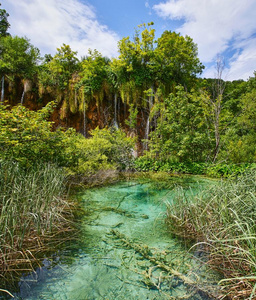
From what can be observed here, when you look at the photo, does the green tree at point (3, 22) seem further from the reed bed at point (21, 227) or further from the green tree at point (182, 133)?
the reed bed at point (21, 227)

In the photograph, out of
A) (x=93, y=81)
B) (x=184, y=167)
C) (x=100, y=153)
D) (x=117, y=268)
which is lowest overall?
(x=117, y=268)

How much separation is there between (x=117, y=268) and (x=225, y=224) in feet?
4.73

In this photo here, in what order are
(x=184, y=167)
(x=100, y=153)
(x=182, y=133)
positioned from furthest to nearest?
(x=182, y=133) → (x=184, y=167) → (x=100, y=153)

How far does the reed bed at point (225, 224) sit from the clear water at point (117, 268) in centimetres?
22

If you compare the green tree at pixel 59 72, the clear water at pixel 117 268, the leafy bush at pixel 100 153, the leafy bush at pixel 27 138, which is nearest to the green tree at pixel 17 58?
the green tree at pixel 59 72

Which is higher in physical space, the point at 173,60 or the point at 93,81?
the point at 173,60

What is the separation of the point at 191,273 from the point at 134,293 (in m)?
0.69

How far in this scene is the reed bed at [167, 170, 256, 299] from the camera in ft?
6.43

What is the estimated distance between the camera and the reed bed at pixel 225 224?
1.96 meters

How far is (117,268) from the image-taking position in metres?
2.49

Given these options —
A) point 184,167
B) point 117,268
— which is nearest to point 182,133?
point 184,167

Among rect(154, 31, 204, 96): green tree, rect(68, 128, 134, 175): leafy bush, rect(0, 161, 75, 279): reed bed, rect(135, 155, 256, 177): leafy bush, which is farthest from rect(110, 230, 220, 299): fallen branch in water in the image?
rect(154, 31, 204, 96): green tree

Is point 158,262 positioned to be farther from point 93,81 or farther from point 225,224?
point 93,81

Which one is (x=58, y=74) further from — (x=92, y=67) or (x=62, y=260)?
(x=62, y=260)
